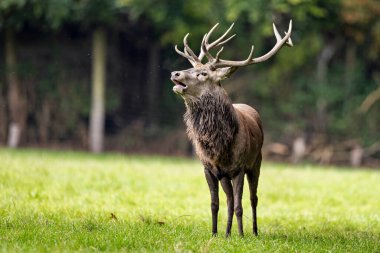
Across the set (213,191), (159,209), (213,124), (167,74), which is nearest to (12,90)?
(167,74)

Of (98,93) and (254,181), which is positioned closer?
(254,181)

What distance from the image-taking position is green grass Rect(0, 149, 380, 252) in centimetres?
693

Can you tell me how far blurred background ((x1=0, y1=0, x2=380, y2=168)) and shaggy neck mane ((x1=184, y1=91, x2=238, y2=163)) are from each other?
458 inches

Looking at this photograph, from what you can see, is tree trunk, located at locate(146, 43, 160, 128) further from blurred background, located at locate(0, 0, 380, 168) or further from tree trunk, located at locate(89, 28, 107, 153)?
tree trunk, located at locate(89, 28, 107, 153)

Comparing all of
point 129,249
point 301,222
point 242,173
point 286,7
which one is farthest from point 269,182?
point 129,249

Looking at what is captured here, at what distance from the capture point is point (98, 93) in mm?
20328

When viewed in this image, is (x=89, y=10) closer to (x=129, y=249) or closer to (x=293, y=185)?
(x=293, y=185)

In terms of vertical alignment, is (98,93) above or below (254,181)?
above

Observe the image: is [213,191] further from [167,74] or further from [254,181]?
[167,74]

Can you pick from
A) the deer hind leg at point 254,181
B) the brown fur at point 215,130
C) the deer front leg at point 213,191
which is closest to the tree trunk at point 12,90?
the deer hind leg at point 254,181

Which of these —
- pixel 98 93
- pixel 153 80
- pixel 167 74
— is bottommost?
A: pixel 98 93

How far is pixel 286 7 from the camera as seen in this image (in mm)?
17938

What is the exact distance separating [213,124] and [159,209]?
2.80 metres

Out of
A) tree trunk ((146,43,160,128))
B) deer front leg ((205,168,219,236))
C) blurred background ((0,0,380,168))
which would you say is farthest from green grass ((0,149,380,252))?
tree trunk ((146,43,160,128))
